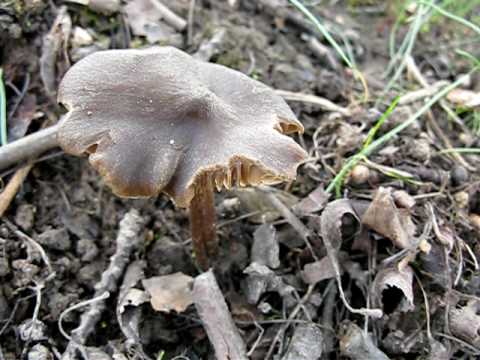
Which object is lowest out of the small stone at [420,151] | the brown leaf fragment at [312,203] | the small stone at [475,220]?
the brown leaf fragment at [312,203]

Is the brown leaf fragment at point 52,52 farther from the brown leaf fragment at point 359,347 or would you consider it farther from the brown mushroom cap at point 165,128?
the brown leaf fragment at point 359,347

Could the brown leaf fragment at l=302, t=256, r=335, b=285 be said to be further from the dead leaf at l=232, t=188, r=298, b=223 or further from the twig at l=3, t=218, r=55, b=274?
the twig at l=3, t=218, r=55, b=274

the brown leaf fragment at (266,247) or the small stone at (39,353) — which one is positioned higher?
the brown leaf fragment at (266,247)

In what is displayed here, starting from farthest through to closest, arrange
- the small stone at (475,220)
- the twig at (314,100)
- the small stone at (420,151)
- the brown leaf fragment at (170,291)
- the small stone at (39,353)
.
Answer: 1. the twig at (314,100)
2. the small stone at (420,151)
3. the small stone at (475,220)
4. the brown leaf fragment at (170,291)
5. the small stone at (39,353)

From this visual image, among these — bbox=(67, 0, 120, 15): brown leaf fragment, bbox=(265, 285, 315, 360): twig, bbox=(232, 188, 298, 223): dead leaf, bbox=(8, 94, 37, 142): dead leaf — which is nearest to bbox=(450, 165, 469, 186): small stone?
bbox=(232, 188, 298, 223): dead leaf

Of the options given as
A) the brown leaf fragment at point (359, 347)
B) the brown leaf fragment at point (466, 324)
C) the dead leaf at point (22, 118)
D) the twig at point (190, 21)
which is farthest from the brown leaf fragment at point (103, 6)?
the brown leaf fragment at point (466, 324)

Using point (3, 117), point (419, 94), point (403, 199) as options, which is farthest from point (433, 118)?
point (3, 117)

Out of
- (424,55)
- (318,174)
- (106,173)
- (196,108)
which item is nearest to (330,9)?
(424,55)
